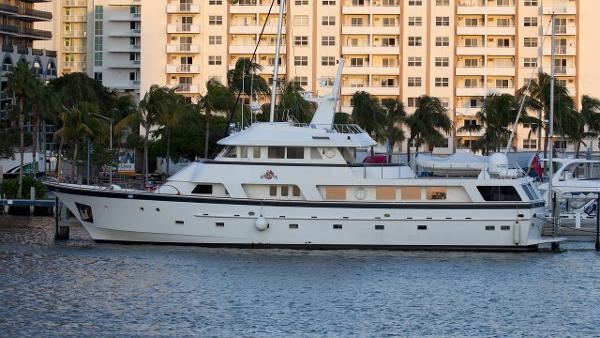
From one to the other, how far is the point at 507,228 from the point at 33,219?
121 ft

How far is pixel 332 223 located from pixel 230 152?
633 centimetres

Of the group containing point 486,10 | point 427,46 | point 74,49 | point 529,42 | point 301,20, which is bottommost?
point 427,46

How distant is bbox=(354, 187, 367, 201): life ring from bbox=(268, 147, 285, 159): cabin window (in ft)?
13.6

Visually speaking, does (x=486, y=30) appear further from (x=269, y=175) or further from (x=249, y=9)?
(x=269, y=175)

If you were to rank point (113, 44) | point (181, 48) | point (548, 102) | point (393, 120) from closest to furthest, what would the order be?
point (548, 102) → point (393, 120) → point (181, 48) → point (113, 44)

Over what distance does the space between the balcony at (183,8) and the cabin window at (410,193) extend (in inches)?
3681

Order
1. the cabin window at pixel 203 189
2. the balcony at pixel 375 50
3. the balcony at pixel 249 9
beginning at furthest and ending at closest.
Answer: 1. the balcony at pixel 249 9
2. the balcony at pixel 375 50
3. the cabin window at pixel 203 189

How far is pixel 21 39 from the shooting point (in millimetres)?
155125

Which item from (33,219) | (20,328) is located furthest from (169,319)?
(33,219)

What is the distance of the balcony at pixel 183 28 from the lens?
151250 mm

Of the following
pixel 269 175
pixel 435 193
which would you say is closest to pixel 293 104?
pixel 269 175

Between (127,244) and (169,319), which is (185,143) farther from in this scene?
(169,319)

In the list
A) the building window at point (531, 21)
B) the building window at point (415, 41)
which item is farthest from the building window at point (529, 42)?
the building window at point (415, 41)

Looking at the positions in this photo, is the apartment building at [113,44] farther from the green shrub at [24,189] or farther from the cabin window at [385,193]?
the cabin window at [385,193]
